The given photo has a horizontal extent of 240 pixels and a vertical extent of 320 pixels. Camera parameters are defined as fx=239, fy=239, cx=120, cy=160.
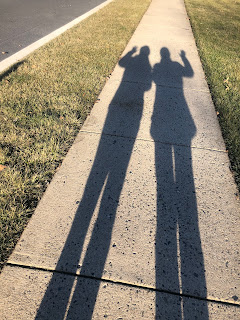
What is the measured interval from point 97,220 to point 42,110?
2.25 meters

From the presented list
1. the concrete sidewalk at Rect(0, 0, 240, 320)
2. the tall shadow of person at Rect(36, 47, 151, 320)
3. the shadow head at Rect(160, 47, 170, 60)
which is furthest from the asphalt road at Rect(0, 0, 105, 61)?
the concrete sidewalk at Rect(0, 0, 240, 320)

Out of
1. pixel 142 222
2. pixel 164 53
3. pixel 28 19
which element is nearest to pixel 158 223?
pixel 142 222

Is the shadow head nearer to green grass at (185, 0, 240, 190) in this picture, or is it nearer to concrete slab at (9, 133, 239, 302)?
green grass at (185, 0, 240, 190)

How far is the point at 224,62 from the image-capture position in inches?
241

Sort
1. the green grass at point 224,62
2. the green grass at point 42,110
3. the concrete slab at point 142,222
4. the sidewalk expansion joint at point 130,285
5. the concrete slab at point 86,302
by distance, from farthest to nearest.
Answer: the green grass at point 224,62, the green grass at point 42,110, the concrete slab at point 142,222, the sidewalk expansion joint at point 130,285, the concrete slab at point 86,302

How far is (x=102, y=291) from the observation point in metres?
1.77

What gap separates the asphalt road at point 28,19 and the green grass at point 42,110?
3.14ft

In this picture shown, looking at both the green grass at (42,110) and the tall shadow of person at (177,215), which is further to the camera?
the green grass at (42,110)

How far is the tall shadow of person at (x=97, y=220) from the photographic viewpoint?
1.70m

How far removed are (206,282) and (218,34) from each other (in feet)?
30.3

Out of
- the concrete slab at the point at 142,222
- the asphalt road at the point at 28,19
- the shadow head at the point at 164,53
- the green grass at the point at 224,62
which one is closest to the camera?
the concrete slab at the point at 142,222

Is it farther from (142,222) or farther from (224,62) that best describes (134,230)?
(224,62)

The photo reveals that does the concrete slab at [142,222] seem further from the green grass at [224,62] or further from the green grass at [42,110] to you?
the green grass at [224,62]

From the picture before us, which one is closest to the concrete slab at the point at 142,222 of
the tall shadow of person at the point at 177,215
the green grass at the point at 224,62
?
the tall shadow of person at the point at 177,215
